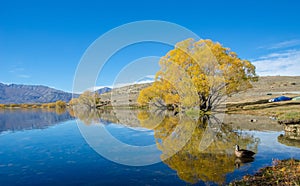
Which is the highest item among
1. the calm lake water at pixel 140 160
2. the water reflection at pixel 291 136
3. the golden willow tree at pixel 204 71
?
the golden willow tree at pixel 204 71

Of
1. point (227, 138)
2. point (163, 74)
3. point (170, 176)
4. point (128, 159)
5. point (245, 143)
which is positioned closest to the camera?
point (170, 176)

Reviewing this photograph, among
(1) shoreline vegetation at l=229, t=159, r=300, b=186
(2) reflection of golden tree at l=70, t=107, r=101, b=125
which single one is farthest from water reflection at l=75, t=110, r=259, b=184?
(2) reflection of golden tree at l=70, t=107, r=101, b=125

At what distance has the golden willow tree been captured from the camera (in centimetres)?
3903

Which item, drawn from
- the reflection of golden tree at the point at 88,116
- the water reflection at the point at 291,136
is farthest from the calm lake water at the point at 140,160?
the reflection of golden tree at the point at 88,116

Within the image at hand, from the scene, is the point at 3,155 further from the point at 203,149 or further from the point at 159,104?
the point at 159,104

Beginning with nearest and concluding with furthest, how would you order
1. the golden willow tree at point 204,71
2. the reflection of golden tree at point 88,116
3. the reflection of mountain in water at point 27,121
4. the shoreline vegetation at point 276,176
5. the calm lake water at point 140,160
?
the shoreline vegetation at point 276,176 < the calm lake water at point 140,160 < the reflection of mountain in water at point 27,121 < the golden willow tree at point 204,71 < the reflection of golden tree at point 88,116

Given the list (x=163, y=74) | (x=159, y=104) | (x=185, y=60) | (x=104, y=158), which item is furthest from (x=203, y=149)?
(x=159, y=104)

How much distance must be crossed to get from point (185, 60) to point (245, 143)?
82.9 feet

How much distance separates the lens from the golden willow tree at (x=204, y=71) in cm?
3903

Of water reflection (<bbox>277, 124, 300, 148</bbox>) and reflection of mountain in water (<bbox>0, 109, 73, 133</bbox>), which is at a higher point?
reflection of mountain in water (<bbox>0, 109, 73, 133</bbox>)

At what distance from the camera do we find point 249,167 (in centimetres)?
1260

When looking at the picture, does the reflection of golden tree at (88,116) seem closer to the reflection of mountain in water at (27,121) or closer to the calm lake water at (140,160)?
the reflection of mountain in water at (27,121)

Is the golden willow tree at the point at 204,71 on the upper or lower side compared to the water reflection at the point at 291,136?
upper

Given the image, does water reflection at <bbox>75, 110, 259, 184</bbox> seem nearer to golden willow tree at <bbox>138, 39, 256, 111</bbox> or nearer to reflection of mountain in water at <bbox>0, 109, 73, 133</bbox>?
golden willow tree at <bbox>138, 39, 256, 111</bbox>
